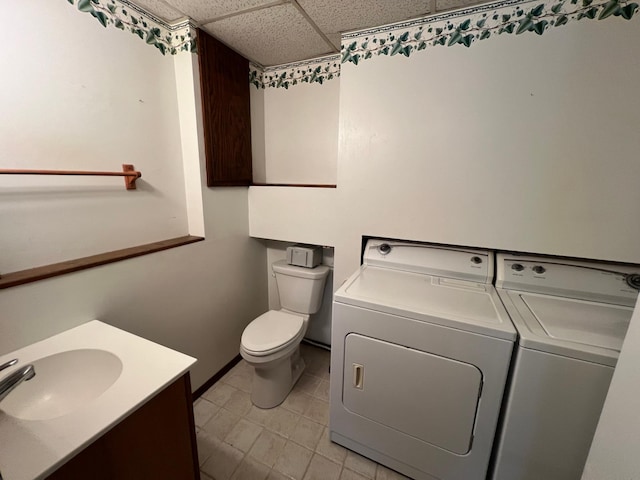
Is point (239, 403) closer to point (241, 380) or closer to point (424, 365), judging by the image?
point (241, 380)

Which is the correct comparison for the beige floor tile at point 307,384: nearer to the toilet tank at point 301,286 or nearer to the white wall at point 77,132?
the toilet tank at point 301,286

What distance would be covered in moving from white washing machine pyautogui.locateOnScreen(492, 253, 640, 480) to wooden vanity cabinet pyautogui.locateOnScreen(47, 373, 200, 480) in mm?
1212

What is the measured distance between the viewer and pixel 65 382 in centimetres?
96

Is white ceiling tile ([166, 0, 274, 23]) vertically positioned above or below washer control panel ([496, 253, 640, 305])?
above

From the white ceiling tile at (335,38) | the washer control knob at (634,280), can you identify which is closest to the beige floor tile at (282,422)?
the washer control knob at (634,280)

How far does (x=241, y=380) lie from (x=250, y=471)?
0.65 m

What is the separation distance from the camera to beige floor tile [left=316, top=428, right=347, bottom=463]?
1352 mm

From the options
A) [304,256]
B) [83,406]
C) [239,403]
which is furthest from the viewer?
[304,256]

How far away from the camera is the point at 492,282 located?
1322mm

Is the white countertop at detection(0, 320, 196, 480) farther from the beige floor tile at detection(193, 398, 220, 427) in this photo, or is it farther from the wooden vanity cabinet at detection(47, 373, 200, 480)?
the beige floor tile at detection(193, 398, 220, 427)

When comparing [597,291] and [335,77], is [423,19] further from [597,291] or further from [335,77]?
[597,291]

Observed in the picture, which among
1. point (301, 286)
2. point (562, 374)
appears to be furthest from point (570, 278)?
point (301, 286)

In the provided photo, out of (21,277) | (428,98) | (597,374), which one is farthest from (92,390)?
(428,98)

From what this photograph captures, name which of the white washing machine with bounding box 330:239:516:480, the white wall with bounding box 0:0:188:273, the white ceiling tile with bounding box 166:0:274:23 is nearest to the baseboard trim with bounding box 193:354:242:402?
the white washing machine with bounding box 330:239:516:480
